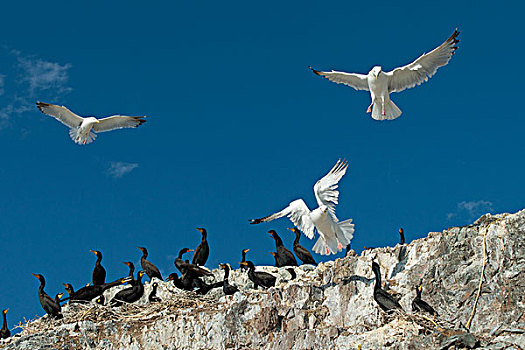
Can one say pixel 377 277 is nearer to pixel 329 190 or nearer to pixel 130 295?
pixel 329 190

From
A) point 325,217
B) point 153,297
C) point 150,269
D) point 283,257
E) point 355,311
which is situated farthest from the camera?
point 150,269

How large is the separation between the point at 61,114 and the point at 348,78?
430 inches

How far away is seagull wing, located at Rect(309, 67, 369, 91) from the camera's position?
2416cm

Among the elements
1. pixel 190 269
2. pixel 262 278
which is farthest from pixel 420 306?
pixel 190 269

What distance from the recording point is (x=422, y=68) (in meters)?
23.2

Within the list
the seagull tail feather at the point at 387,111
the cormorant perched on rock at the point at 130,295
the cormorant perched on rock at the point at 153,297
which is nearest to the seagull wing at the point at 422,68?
the seagull tail feather at the point at 387,111

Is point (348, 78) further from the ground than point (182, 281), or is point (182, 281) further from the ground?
point (348, 78)

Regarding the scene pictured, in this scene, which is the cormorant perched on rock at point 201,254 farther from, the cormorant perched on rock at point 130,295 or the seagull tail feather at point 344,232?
the seagull tail feather at point 344,232

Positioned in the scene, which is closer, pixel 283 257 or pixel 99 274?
pixel 283 257

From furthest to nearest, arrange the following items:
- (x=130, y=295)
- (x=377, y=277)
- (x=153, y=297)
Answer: (x=153, y=297)
(x=130, y=295)
(x=377, y=277)

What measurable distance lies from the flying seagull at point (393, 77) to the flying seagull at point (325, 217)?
3.39 metres

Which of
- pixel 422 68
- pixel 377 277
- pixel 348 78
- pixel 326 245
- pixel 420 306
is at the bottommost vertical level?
pixel 420 306

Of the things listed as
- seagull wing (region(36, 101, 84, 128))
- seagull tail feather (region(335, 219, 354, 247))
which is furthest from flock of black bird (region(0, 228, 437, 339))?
seagull wing (region(36, 101, 84, 128))

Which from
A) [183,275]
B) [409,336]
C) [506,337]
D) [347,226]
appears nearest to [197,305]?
[183,275]
